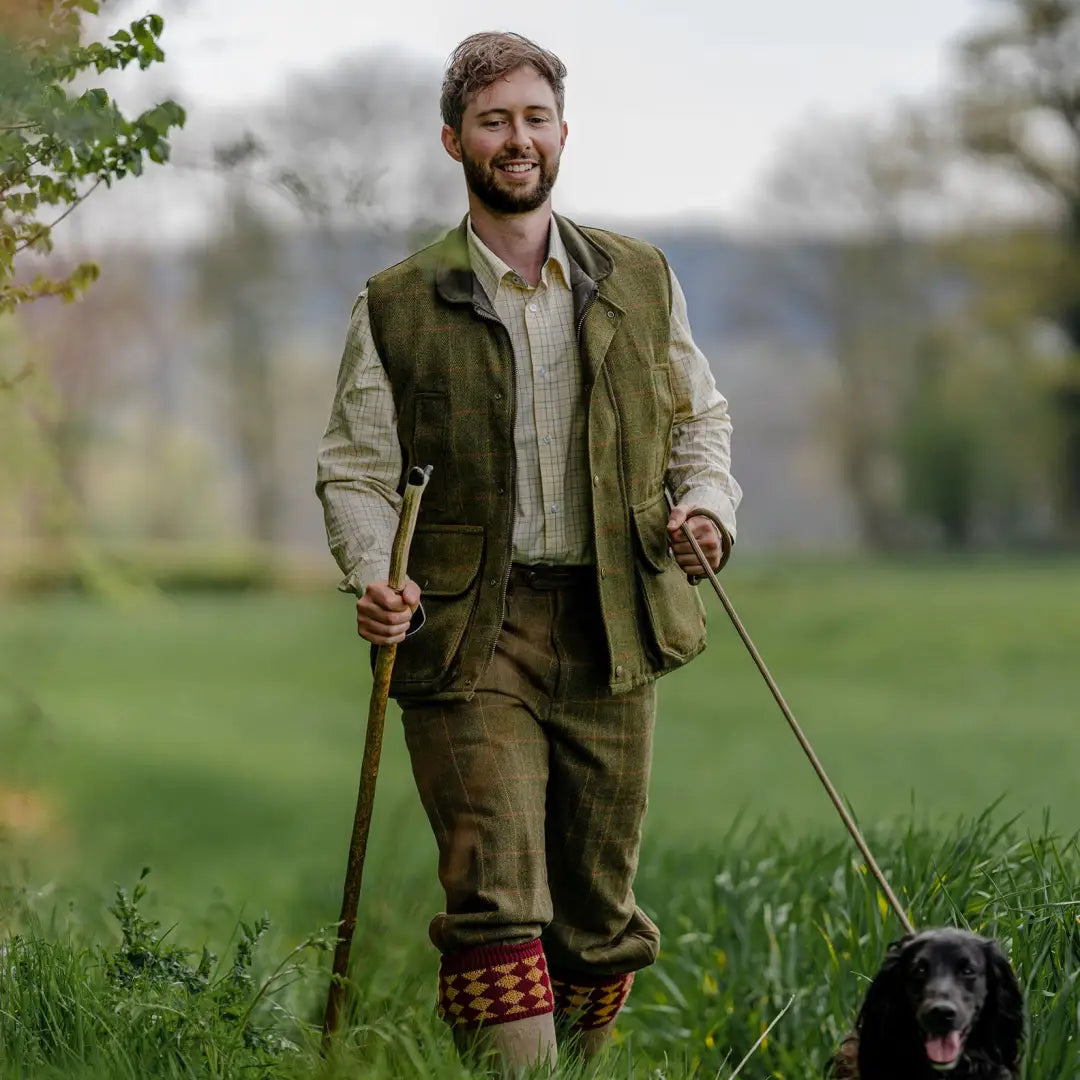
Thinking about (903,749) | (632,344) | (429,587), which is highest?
(632,344)

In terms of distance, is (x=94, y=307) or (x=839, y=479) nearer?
(x=94, y=307)

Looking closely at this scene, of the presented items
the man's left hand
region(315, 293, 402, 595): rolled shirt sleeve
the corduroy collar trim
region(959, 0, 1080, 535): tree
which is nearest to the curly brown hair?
the corduroy collar trim

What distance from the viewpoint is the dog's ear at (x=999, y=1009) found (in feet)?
8.46

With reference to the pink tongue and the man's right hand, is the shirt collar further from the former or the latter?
the pink tongue

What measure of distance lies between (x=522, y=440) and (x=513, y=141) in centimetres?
58

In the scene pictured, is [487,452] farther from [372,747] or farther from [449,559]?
[372,747]

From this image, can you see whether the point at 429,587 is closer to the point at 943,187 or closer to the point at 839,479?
the point at 943,187

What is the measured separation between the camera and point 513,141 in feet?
10.6

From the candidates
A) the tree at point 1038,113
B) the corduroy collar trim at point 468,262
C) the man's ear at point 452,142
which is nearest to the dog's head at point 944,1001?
the corduroy collar trim at point 468,262

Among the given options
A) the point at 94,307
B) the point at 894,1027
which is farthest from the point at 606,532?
the point at 94,307

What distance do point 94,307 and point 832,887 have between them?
28.0m

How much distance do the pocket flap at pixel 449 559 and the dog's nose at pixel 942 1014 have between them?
1244 millimetres

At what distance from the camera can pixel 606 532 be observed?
131 inches

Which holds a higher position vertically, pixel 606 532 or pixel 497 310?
pixel 497 310
